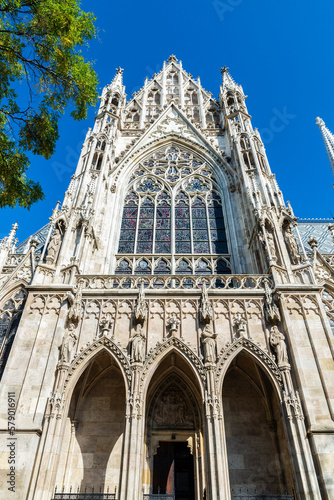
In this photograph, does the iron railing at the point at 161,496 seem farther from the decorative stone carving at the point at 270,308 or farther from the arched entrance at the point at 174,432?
the decorative stone carving at the point at 270,308

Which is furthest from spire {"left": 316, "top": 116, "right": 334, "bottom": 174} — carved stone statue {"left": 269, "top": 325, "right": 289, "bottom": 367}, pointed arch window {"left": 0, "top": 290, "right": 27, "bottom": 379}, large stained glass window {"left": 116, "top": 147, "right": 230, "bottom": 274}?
pointed arch window {"left": 0, "top": 290, "right": 27, "bottom": 379}

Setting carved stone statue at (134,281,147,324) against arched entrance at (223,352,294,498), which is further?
carved stone statue at (134,281,147,324)

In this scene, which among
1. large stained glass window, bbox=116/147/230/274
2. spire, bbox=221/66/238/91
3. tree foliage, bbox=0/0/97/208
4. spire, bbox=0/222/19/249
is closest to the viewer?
tree foliage, bbox=0/0/97/208

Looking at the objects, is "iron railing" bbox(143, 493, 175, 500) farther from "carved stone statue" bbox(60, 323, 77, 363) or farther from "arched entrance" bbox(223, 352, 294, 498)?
"carved stone statue" bbox(60, 323, 77, 363)

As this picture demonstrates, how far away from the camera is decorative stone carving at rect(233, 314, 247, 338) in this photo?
9.97m

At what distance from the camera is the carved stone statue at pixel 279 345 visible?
940 centimetres

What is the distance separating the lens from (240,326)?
396 inches

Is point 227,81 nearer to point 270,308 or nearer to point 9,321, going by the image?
point 270,308

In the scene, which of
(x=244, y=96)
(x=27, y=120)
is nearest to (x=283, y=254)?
(x=27, y=120)

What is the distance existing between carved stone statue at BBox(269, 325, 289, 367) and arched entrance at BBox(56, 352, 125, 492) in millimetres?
4546

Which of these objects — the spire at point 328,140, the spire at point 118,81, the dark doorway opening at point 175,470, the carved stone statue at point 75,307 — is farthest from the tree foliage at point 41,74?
the spire at point 328,140

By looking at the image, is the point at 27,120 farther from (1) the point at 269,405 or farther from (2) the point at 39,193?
(1) the point at 269,405

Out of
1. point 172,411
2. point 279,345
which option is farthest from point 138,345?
point 279,345

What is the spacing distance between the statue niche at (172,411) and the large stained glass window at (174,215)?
444 centimetres
